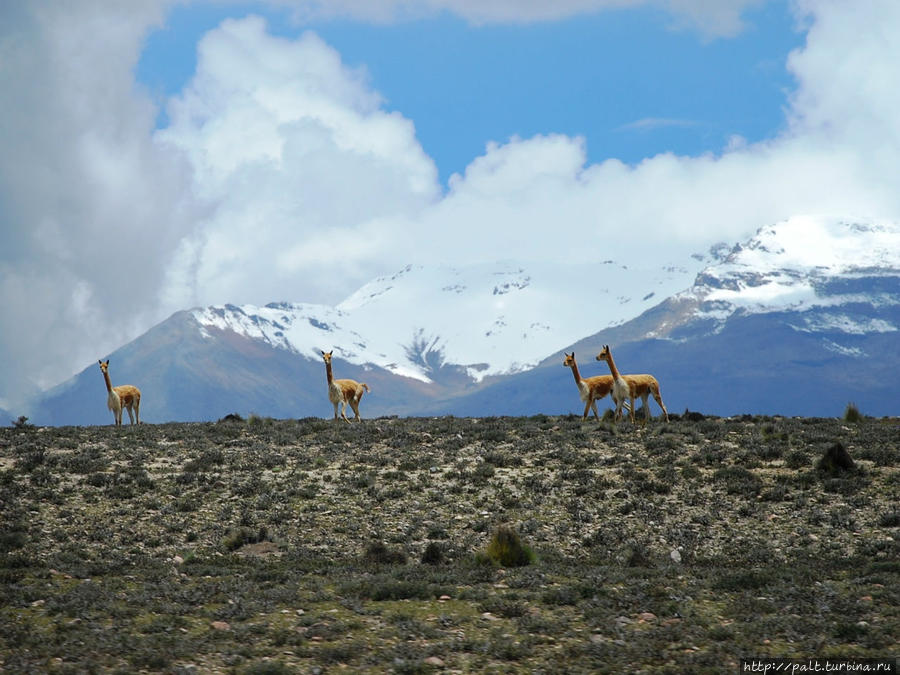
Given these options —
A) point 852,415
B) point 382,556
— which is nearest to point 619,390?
point 852,415

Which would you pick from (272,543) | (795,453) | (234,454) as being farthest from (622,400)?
(272,543)

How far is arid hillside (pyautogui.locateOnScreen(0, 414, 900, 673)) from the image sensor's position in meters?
15.4

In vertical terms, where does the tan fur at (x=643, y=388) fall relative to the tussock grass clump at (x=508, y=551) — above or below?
above

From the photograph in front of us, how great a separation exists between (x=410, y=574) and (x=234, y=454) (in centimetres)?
1468

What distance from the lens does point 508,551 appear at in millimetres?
21297

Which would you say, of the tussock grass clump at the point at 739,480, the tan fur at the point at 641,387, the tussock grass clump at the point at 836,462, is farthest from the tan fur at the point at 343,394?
the tussock grass clump at the point at 836,462

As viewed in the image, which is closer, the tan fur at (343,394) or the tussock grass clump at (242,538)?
the tussock grass clump at (242,538)

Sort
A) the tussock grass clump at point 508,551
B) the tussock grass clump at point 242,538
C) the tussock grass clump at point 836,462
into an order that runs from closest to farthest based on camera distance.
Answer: the tussock grass clump at point 508,551, the tussock grass clump at point 242,538, the tussock grass clump at point 836,462

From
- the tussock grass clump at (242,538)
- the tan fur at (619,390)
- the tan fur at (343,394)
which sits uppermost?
the tan fur at (343,394)

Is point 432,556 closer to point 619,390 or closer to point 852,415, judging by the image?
point 619,390

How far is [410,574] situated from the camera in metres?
19.8

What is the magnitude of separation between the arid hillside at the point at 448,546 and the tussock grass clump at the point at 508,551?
3 centimetres

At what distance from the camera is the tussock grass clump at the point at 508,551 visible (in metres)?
21.2

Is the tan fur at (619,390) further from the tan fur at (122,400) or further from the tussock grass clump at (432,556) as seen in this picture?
the tan fur at (122,400)
